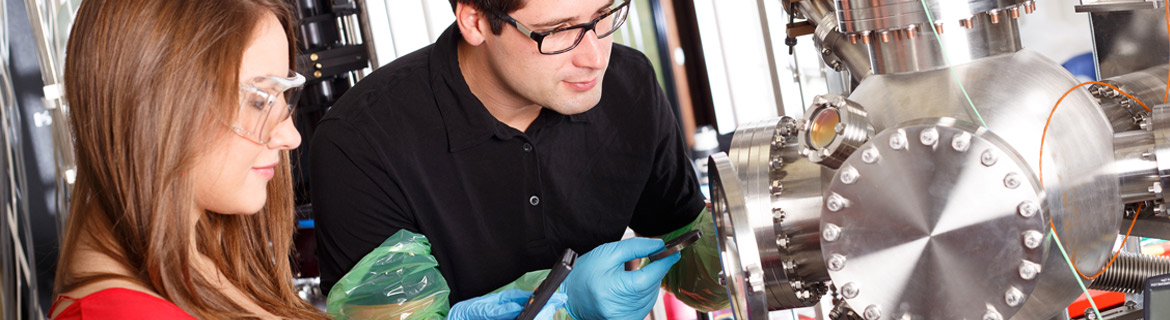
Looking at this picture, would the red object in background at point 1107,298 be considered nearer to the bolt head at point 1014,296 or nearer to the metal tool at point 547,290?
the bolt head at point 1014,296

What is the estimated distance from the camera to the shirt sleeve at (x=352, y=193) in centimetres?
150

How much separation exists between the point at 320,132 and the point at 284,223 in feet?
0.92

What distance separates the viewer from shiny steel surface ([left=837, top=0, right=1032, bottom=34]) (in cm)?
102

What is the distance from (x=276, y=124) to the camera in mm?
1098

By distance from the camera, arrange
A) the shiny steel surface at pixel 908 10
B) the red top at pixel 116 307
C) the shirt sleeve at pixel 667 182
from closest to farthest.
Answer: the red top at pixel 116 307, the shiny steel surface at pixel 908 10, the shirt sleeve at pixel 667 182

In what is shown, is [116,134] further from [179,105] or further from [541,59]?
[541,59]

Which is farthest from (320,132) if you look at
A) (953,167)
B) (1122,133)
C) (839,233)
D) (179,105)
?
(1122,133)

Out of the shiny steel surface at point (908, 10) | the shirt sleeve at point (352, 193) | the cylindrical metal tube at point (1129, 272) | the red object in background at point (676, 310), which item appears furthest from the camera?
the red object in background at point (676, 310)

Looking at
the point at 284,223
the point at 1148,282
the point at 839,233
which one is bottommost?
the point at 1148,282

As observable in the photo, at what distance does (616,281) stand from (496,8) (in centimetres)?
46

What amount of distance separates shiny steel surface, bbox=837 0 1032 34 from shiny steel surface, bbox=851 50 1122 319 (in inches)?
2.3

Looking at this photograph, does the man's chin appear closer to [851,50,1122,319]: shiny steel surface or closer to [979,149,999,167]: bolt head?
[851,50,1122,319]: shiny steel surface

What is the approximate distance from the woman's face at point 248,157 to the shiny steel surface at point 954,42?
70 centimetres

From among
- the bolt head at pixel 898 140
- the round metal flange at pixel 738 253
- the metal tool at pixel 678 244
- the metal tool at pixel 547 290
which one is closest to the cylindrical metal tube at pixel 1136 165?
the bolt head at pixel 898 140
